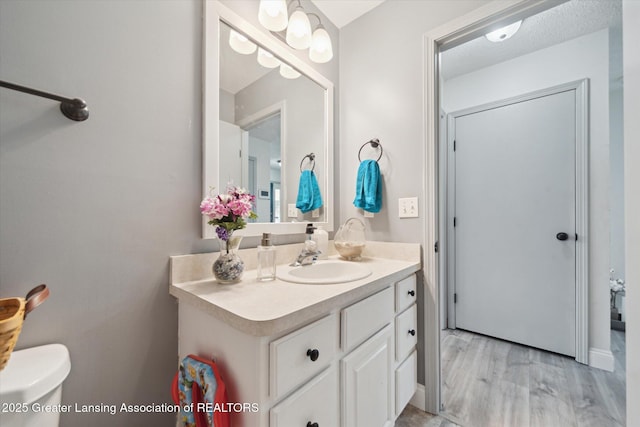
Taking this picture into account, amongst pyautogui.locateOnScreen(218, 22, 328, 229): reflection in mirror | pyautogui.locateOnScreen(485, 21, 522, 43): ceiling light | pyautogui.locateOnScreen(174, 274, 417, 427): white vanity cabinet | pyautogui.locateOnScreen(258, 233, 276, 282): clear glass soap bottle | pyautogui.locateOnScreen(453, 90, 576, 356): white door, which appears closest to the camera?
pyautogui.locateOnScreen(174, 274, 417, 427): white vanity cabinet

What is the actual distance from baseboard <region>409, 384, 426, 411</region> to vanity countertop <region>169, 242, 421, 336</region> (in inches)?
28.8

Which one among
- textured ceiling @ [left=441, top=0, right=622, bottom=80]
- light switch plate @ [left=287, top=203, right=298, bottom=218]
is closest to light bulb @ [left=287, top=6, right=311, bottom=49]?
light switch plate @ [left=287, top=203, right=298, bottom=218]

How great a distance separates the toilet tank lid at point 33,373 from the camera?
537 mm

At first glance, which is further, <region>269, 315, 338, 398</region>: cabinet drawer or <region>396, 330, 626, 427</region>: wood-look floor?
<region>396, 330, 626, 427</region>: wood-look floor

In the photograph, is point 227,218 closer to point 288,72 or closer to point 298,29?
point 288,72

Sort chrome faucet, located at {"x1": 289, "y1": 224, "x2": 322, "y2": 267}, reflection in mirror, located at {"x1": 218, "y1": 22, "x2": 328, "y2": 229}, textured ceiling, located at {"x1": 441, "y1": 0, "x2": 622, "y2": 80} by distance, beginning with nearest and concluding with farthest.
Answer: reflection in mirror, located at {"x1": 218, "y1": 22, "x2": 328, "y2": 229}
chrome faucet, located at {"x1": 289, "y1": 224, "x2": 322, "y2": 267}
textured ceiling, located at {"x1": 441, "y1": 0, "x2": 622, "y2": 80}

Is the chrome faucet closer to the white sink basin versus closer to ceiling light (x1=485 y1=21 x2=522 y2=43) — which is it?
the white sink basin

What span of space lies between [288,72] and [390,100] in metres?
0.64

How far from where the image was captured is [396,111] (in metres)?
1.55

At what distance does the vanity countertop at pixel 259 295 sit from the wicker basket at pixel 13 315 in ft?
1.11

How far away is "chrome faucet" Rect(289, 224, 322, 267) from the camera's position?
1312mm

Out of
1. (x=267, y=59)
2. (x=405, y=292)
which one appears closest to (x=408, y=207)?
(x=405, y=292)

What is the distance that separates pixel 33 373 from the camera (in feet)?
1.93

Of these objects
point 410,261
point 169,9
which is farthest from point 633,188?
point 169,9
